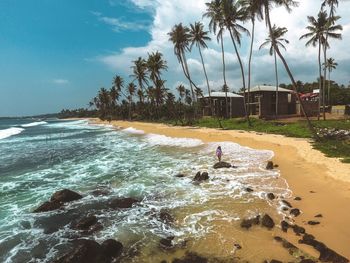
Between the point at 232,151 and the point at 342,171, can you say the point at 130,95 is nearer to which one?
the point at 232,151

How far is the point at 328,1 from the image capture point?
30625mm

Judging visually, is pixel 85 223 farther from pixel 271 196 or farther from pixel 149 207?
pixel 271 196

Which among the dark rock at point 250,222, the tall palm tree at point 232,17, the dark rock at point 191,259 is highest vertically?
the tall palm tree at point 232,17

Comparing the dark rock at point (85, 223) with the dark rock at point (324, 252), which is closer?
the dark rock at point (324, 252)

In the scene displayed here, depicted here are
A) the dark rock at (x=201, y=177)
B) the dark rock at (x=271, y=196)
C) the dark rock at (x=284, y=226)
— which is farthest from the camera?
the dark rock at (x=201, y=177)

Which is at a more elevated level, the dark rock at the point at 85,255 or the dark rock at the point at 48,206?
the dark rock at the point at 85,255

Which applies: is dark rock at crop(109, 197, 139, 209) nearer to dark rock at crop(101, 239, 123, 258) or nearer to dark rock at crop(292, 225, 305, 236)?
dark rock at crop(101, 239, 123, 258)

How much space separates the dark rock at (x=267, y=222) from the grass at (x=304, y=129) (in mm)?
9590

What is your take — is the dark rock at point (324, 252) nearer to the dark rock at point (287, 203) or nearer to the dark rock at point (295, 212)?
the dark rock at point (295, 212)

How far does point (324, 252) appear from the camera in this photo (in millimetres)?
7973

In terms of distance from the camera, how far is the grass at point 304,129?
20156 millimetres

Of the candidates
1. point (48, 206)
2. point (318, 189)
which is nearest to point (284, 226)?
point (318, 189)

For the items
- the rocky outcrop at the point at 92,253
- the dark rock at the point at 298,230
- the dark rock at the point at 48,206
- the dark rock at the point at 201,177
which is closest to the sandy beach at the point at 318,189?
the dark rock at the point at 298,230

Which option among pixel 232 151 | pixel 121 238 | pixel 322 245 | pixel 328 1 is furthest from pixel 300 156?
pixel 328 1
